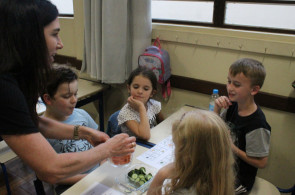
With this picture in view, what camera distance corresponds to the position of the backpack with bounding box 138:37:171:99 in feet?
7.28

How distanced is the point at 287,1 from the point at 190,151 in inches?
63.1

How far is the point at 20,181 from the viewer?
246 cm

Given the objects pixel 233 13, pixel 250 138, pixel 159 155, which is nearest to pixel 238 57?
pixel 233 13

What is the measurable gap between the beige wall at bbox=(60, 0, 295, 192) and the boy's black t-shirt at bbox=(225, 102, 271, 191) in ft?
2.01

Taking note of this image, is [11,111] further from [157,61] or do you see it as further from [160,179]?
[157,61]

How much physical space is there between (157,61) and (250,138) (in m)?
1.08

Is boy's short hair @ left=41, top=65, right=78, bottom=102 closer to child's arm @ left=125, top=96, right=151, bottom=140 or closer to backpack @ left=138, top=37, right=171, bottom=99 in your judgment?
child's arm @ left=125, top=96, right=151, bottom=140

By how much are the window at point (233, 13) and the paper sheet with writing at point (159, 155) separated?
1.20 metres

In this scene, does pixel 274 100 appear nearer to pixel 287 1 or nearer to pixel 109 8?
pixel 287 1

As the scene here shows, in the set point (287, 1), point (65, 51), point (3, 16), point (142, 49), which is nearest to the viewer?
point (3, 16)

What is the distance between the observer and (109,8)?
2234 millimetres

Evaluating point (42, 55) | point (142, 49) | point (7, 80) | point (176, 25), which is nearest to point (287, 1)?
point (176, 25)

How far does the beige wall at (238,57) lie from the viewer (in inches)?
75.3

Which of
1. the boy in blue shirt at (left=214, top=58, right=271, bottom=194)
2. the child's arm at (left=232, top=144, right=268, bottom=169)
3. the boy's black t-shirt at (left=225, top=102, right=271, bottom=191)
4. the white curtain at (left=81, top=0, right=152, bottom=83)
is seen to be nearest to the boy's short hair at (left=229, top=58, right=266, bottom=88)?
the boy in blue shirt at (left=214, top=58, right=271, bottom=194)
